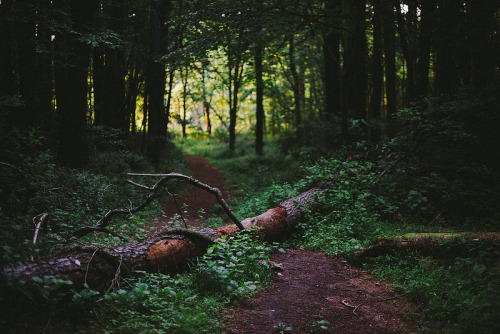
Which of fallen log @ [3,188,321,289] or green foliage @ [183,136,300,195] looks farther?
green foliage @ [183,136,300,195]

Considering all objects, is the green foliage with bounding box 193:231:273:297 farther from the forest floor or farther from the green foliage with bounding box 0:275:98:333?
the green foliage with bounding box 0:275:98:333

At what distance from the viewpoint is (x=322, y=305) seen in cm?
449

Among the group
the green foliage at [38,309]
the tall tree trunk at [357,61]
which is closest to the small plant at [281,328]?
the green foliage at [38,309]

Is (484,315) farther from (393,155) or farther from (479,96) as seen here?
(393,155)

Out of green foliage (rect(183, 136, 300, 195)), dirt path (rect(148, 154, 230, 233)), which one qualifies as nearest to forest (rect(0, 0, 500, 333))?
dirt path (rect(148, 154, 230, 233))

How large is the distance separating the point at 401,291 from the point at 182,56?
8.85m

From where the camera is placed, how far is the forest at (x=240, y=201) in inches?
143

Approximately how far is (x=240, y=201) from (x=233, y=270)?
7.22 m

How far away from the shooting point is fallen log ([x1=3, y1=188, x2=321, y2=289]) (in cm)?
346

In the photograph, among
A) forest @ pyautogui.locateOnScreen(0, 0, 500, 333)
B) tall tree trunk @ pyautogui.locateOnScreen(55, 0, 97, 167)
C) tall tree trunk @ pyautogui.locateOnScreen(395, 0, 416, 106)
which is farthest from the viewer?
tall tree trunk @ pyautogui.locateOnScreen(395, 0, 416, 106)

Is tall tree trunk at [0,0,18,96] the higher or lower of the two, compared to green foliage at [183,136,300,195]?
higher

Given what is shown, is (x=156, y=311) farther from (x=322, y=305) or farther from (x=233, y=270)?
(x=322, y=305)

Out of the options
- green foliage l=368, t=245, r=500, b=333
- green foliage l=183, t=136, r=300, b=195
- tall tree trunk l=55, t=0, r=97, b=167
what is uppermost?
tall tree trunk l=55, t=0, r=97, b=167

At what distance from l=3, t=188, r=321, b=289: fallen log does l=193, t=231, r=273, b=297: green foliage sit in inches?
13.3
